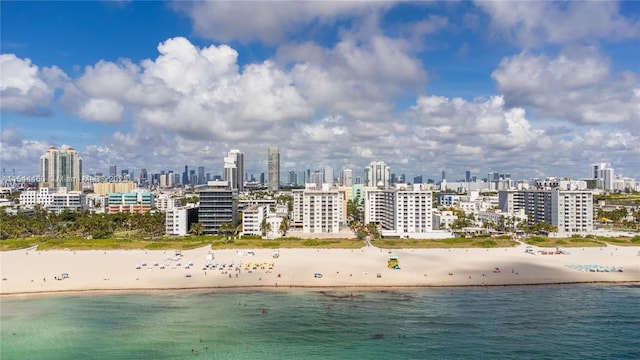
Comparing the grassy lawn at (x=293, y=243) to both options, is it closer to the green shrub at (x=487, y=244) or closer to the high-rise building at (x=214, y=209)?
the green shrub at (x=487, y=244)

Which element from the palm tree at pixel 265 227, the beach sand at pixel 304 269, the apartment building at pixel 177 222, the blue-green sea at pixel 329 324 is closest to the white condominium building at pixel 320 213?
the palm tree at pixel 265 227

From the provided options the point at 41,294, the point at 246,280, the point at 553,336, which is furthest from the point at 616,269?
the point at 41,294

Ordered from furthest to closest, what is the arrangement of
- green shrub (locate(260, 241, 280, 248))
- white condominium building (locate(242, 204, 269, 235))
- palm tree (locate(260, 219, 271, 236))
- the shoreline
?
white condominium building (locate(242, 204, 269, 235)) < palm tree (locate(260, 219, 271, 236)) < green shrub (locate(260, 241, 280, 248)) < the shoreline

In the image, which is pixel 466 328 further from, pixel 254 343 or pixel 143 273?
pixel 143 273

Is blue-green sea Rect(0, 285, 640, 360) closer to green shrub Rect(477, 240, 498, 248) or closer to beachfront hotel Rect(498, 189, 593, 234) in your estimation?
green shrub Rect(477, 240, 498, 248)

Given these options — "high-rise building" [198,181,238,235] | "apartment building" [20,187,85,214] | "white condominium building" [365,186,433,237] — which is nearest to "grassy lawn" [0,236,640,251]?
"high-rise building" [198,181,238,235]

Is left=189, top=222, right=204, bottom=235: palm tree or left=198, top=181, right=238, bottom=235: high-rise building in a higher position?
left=198, top=181, right=238, bottom=235: high-rise building

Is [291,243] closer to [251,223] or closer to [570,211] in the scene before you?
[251,223]

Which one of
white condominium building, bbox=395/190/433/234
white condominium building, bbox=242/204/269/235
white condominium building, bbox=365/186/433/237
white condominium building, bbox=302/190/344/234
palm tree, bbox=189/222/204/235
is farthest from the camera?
white condominium building, bbox=302/190/344/234
